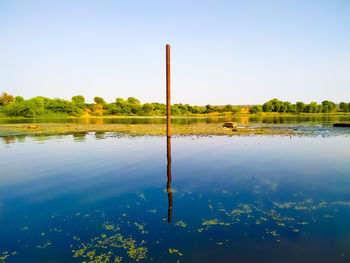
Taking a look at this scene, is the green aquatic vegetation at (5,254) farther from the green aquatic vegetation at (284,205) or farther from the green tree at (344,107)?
the green tree at (344,107)

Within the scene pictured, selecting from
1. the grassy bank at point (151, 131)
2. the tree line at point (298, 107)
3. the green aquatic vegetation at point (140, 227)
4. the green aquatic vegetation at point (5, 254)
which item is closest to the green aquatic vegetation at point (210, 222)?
the green aquatic vegetation at point (140, 227)

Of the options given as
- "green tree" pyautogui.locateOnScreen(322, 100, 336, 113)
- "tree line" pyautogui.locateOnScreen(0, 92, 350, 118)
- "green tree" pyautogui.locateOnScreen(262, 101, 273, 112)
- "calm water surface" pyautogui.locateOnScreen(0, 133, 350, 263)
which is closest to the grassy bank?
"calm water surface" pyautogui.locateOnScreen(0, 133, 350, 263)

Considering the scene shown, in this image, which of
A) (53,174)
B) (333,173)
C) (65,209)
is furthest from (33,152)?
(333,173)

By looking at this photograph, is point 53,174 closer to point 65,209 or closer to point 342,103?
point 65,209

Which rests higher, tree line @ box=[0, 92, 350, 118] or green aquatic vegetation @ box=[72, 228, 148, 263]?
tree line @ box=[0, 92, 350, 118]

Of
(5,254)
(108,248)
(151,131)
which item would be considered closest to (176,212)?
(108,248)

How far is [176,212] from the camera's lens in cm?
657

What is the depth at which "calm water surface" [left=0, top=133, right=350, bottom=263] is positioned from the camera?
4680mm

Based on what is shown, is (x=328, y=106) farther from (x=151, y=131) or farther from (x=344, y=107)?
(x=151, y=131)

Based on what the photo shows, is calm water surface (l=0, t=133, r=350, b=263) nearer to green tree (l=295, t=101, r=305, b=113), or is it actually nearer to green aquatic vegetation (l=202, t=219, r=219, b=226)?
green aquatic vegetation (l=202, t=219, r=219, b=226)

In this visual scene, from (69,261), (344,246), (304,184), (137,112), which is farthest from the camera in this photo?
(137,112)

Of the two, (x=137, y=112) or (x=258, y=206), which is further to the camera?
(x=137, y=112)

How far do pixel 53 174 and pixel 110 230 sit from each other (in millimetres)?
7040

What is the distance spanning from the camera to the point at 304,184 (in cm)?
908
